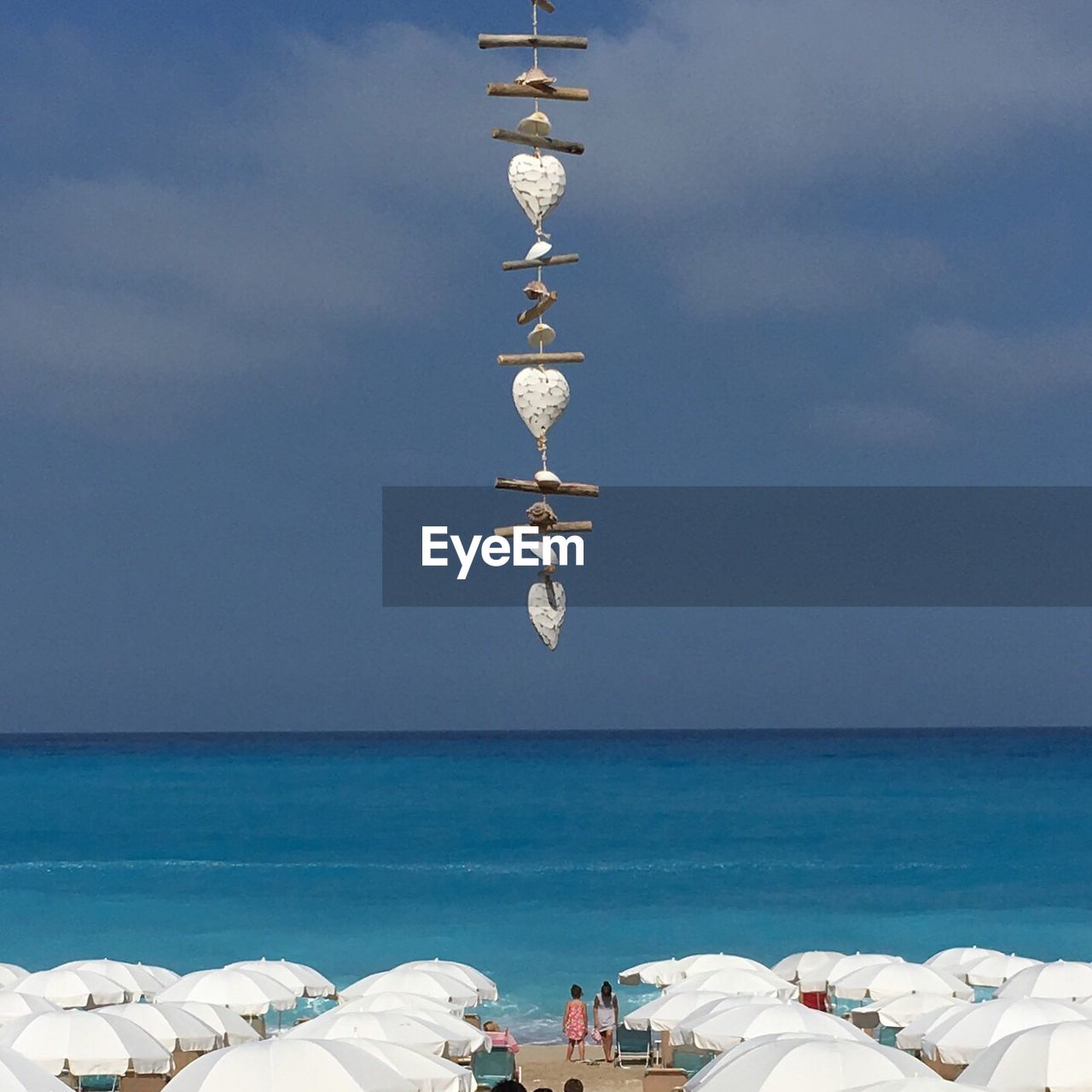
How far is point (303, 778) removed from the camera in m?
96.6

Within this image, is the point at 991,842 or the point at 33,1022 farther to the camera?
the point at 991,842

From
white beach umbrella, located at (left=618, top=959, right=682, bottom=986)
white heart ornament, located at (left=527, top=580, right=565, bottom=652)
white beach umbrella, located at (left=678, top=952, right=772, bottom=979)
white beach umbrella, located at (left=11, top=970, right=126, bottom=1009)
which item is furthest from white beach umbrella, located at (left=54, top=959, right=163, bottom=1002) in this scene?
white heart ornament, located at (left=527, top=580, right=565, bottom=652)

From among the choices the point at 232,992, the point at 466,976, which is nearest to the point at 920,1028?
the point at 466,976

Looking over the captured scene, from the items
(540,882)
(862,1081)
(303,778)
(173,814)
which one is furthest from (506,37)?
(303,778)

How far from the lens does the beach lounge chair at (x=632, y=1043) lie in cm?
1883

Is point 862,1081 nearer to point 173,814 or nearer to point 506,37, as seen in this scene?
point 506,37

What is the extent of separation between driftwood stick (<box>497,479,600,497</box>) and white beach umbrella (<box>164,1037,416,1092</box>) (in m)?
4.27

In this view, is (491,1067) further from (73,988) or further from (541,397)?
(541,397)

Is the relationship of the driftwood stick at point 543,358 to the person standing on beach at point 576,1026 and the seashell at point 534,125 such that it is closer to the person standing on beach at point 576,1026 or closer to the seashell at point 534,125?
the seashell at point 534,125

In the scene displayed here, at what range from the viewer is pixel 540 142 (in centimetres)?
913

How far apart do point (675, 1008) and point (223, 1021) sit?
14.1ft

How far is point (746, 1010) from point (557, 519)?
24.3 ft

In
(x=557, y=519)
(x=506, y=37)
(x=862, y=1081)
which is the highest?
(x=506, y=37)

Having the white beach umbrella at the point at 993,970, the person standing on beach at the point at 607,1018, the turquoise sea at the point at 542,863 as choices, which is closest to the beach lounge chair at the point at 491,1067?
the person standing on beach at the point at 607,1018
